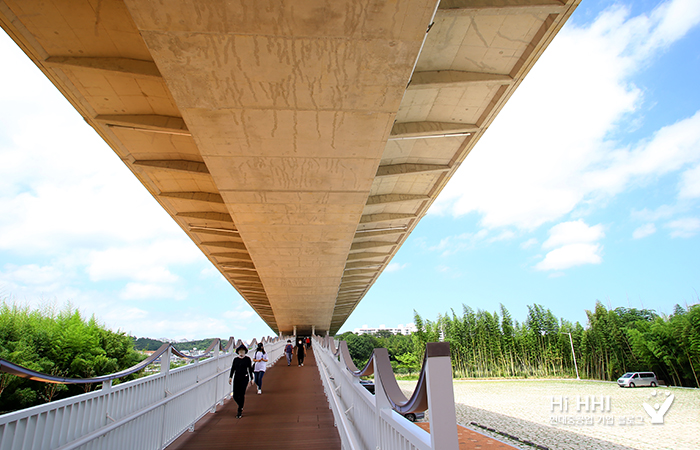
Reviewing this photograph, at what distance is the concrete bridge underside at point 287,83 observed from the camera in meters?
4.93

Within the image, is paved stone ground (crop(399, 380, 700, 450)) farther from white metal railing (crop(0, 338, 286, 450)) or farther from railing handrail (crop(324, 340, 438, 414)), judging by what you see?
railing handrail (crop(324, 340, 438, 414))

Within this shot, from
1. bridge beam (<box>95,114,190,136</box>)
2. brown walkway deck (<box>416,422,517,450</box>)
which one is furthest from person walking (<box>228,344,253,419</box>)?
brown walkway deck (<box>416,422,517,450</box>)

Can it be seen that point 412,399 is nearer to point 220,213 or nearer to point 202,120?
point 202,120

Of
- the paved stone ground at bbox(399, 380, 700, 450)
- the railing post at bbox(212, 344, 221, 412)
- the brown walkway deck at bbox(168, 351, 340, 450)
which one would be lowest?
the paved stone ground at bbox(399, 380, 700, 450)

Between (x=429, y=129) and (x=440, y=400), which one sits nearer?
(x=440, y=400)

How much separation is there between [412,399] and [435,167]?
996 centimetres

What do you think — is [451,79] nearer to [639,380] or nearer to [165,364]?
[165,364]

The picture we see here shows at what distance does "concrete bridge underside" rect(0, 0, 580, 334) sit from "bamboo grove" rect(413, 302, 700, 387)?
32.7 metres

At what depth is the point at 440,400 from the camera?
1.58m

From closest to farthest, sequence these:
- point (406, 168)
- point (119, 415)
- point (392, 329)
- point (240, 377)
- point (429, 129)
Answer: point (119, 415) → point (240, 377) → point (429, 129) → point (406, 168) → point (392, 329)

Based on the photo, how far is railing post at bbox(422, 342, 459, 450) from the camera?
155cm

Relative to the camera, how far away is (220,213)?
15.1 metres

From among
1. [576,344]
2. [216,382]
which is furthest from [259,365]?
[576,344]

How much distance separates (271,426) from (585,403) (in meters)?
32.3
